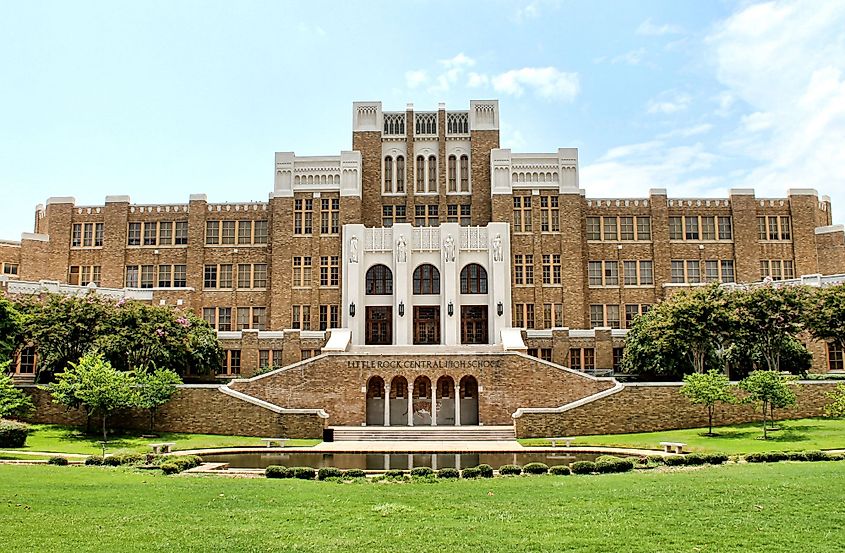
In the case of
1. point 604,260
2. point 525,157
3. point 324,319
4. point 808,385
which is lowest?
point 808,385

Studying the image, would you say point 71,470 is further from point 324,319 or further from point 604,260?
point 604,260

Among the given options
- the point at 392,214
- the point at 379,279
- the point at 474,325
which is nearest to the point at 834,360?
the point at 474,325

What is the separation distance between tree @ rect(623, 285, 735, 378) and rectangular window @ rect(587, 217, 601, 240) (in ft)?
38.2

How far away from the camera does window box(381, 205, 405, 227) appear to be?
5659 cm

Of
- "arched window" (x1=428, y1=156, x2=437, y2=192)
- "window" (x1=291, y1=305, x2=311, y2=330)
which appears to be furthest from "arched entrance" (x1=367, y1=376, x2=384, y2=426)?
"arched window" (x1=428, y1=156, x2=437, y2=192)

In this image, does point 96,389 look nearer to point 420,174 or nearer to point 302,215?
point 302,215

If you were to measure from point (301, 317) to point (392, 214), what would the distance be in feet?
32.9

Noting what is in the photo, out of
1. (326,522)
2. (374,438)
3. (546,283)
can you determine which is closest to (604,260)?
(546,283)

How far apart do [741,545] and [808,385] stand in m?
28.1

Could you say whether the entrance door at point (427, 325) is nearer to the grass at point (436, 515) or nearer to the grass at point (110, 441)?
the grass at point (110, 441)

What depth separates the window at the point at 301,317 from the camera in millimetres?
53844

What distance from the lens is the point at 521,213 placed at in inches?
2158

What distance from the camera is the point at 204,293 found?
56.3 metres

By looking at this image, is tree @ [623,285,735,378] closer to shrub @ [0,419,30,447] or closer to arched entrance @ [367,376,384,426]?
arched entrance @ [367,376,384,426]
